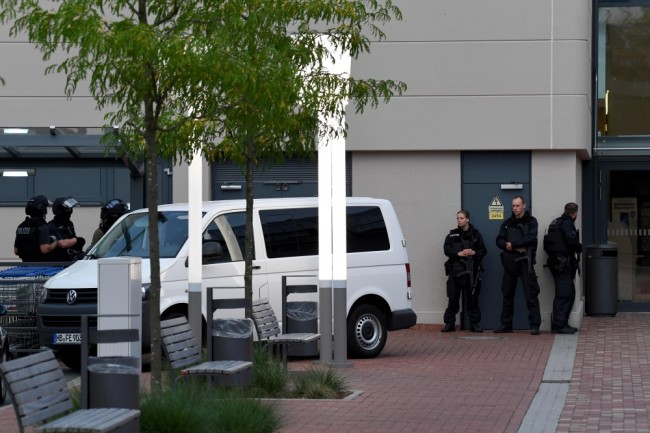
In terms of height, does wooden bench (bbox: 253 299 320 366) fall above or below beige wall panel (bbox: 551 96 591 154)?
below

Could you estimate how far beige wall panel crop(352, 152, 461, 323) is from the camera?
21422 mm

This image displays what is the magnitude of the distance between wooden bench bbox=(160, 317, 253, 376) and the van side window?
15.7 feet

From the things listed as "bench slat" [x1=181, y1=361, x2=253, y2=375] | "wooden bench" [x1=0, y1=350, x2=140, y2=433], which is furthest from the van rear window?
"wooden bench" [x1=0, y1=350, x2=140, y2=433]

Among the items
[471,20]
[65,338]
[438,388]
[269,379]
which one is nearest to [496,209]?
[471,20]

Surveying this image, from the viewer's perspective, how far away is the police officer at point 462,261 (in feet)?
66.4

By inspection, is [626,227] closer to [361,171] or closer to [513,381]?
[361,171]

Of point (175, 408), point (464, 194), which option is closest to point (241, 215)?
point (464, 194)

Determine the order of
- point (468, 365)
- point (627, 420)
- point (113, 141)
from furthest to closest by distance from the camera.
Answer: point (468, 365)
point (113, 141)
point (627, 420)

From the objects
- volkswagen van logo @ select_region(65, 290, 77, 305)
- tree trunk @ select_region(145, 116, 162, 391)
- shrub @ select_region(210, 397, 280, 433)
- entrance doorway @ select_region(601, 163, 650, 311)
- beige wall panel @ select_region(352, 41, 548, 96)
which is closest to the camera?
shrub @ select_region(210, 397, 280, 433)

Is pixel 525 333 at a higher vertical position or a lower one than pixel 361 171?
lower

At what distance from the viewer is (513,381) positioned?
1436 centimetres

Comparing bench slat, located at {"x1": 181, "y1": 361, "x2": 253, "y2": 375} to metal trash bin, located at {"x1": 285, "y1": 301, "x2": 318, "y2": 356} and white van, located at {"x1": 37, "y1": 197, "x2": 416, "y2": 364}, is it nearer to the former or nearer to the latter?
metal trash bin, located at {"x1": 285, "y1": 301, "x2": 318, "y2": 356}

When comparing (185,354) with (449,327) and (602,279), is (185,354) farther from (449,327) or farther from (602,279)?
(602,279)

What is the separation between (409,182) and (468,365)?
235 inches
